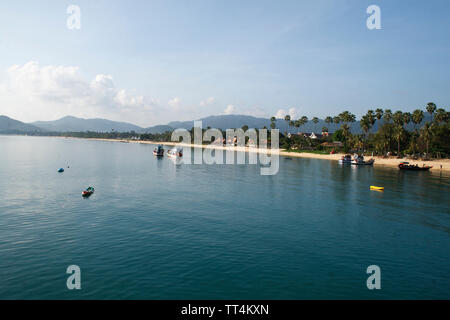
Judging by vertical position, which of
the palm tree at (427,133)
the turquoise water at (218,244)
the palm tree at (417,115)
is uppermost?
the palm tree at (417,115)

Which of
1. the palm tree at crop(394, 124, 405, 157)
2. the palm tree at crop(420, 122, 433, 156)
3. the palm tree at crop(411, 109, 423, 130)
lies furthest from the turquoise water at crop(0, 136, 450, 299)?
the palm tree at crop(411, 109, 423, 130)

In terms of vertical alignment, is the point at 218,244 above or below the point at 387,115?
below

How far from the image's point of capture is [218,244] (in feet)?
95.8

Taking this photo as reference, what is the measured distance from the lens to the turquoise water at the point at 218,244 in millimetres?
21109

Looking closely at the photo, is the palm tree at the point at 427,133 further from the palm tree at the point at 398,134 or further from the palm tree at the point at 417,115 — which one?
the palm tree at the point at 398,134

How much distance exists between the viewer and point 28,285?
20.6 meters

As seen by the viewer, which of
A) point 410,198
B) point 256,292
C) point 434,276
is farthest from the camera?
point 410,198

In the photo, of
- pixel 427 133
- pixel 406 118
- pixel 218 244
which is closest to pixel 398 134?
pixel 427 133

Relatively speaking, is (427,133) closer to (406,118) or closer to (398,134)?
(398,134)

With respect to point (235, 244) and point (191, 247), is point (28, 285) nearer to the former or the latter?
point (191, 247)

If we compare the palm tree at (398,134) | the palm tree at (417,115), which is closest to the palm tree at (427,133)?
the palm tree at (417,115)

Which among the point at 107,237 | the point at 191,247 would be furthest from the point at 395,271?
the point at 107,237

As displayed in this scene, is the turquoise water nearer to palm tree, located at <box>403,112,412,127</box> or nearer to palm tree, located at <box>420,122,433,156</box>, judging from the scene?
palm tree, located at <box>420,122,433,156</box>
